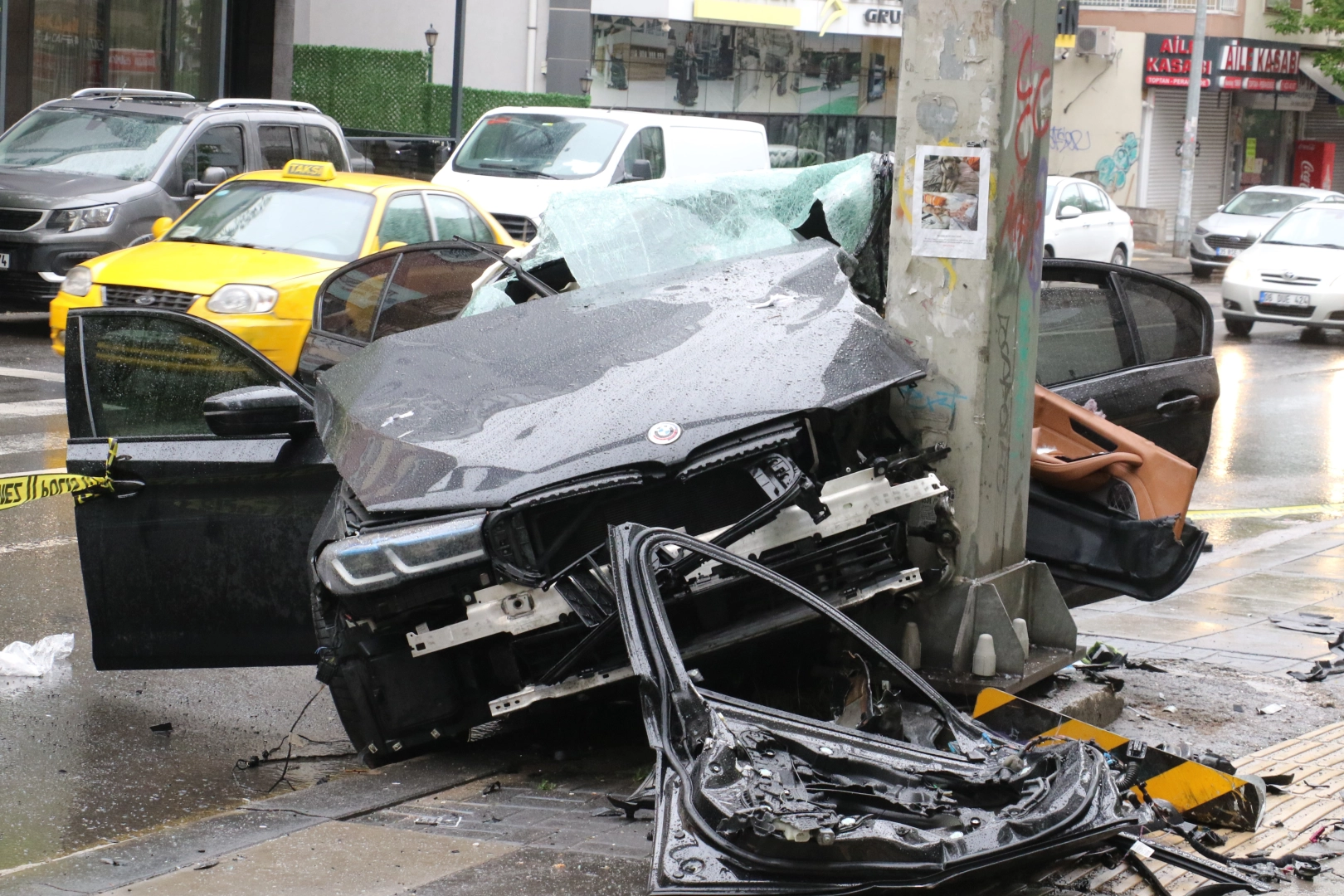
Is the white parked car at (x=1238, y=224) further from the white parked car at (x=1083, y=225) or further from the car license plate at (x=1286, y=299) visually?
the car license plate at (x=1286, y=299)

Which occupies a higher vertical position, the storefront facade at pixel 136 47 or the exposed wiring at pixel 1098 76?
the exposed wiring at pixel 1098 76

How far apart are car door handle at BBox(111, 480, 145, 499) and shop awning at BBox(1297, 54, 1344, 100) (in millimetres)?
38611

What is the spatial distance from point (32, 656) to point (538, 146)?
480 inches

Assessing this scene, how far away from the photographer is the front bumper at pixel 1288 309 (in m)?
18.7

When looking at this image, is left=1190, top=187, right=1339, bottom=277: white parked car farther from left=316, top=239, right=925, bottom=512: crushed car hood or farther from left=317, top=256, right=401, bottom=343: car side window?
left=316, top=239, right=925, bottom=512: crushed car hood

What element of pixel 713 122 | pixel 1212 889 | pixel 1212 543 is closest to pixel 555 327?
pixel 1212 889

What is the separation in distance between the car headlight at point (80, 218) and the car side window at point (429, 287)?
718cm

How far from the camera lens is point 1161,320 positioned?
667 cm

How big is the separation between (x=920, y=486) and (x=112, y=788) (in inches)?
106

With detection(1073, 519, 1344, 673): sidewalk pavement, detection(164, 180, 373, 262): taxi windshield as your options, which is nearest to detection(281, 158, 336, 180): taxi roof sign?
detection(164, 180, 373, 262): taxi windshield

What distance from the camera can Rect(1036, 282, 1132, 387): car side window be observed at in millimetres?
6504

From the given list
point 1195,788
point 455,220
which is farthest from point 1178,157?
point 1195,788

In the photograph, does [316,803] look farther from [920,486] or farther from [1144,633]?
[1144,633]

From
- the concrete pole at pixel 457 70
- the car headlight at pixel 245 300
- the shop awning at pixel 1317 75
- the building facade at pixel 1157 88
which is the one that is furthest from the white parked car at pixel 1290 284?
the shop awning at pixel 1317 75
